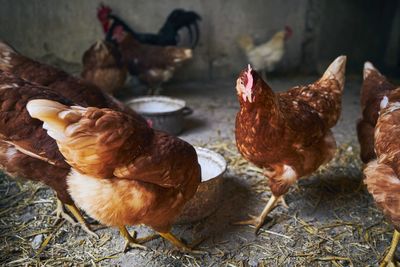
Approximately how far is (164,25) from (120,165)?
3.81 meters

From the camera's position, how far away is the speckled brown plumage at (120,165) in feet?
4.81

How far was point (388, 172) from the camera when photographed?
1.77 meters

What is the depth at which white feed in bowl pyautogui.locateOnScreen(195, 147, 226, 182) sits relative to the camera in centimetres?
247

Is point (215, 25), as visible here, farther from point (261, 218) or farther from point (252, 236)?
point (252, 236)

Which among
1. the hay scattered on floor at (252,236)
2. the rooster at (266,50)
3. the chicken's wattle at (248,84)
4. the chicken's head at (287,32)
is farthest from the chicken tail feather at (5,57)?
the chicken's head at (287,32)

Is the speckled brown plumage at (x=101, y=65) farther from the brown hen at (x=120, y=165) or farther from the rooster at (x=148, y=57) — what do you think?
the brown hen at (x=120, y=165)

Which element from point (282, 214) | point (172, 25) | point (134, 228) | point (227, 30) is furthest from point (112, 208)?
point (227, 30)

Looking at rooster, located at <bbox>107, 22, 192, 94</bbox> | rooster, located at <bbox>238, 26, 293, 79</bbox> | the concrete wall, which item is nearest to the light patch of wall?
the concrete wall

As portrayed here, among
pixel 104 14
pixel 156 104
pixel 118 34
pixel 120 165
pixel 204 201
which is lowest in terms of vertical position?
pixel 204 201

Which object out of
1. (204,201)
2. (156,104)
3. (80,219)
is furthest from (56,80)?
(204,201)

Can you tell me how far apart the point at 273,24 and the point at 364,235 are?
14.8 feet

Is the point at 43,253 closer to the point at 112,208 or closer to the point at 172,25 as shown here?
the point at 112,208

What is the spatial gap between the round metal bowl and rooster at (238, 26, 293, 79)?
2.19 m

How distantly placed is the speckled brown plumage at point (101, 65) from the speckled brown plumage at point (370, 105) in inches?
110
